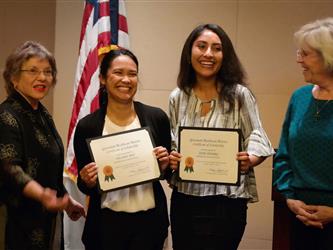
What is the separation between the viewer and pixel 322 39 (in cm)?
184

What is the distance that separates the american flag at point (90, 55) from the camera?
3.09 metres

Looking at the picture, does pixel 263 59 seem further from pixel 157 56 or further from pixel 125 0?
pixel 125 0

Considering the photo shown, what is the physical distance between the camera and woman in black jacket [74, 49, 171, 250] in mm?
1924

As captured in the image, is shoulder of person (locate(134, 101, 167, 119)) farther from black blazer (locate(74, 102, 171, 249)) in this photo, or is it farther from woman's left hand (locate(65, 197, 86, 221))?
woman's left hand (locate(65, 197, 86, 221))

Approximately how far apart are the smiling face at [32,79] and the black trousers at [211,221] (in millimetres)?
844

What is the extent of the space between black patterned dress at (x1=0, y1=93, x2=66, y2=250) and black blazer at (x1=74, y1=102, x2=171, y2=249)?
0.41ft

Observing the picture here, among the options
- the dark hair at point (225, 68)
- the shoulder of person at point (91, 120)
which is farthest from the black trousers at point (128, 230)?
the dark hair at point (225, 68)

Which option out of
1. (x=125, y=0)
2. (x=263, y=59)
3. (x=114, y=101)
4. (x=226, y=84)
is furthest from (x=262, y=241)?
(x=125, y=0)

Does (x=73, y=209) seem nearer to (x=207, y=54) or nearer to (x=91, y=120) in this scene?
(x=91, y=120)

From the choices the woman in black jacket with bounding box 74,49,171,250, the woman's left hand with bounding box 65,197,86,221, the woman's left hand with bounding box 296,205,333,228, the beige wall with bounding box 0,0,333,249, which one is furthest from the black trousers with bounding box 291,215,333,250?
the beige wall with bounding box 0,0,333,249

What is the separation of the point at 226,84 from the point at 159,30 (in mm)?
1479

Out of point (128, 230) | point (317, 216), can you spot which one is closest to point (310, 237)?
point (317, 216)

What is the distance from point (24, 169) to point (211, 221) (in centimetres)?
88

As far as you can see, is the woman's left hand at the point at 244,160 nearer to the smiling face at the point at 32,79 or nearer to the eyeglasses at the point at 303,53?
the eyeglasses at the point at 303,53
